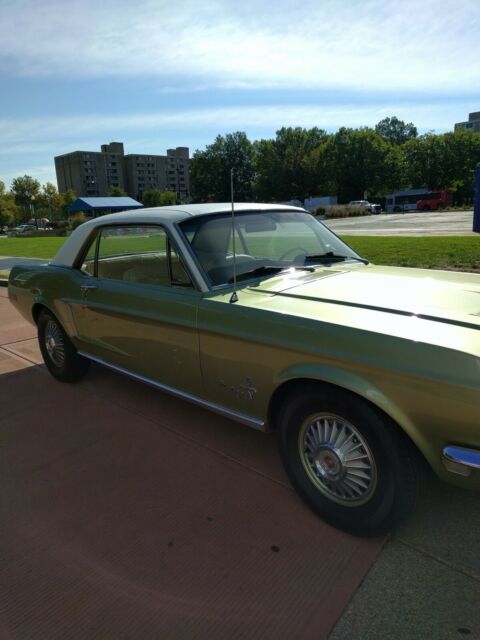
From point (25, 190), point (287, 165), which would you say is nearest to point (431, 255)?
point (287, 165)

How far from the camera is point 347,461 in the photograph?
2.28m

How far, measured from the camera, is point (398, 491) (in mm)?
2100

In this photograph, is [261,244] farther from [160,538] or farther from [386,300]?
[160,538]

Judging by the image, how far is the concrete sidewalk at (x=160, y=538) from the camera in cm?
192

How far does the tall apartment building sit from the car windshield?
139m

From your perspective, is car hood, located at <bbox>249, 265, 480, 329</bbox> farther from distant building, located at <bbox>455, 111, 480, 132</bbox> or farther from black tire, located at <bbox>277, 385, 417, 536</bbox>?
distant building, located at <bbox>455, 111, 480, 132</bbox>

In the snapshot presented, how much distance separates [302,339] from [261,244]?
1.40 m

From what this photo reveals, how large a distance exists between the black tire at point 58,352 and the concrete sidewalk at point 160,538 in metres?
0.70

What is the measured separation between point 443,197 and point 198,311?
58005mm

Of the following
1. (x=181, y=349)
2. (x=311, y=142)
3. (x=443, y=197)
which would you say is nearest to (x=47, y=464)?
(x=181, y=349)

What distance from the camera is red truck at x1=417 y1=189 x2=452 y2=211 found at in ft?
177

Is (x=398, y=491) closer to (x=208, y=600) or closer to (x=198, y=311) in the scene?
(x=208, y=600)

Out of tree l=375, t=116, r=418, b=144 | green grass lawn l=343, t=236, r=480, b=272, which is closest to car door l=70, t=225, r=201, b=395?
green grass lawn l=343, t=236, r=480, b=272

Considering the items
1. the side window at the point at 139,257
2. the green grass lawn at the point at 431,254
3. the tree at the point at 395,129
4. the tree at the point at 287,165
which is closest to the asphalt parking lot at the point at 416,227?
the green grass lawn at the point at 431,254
